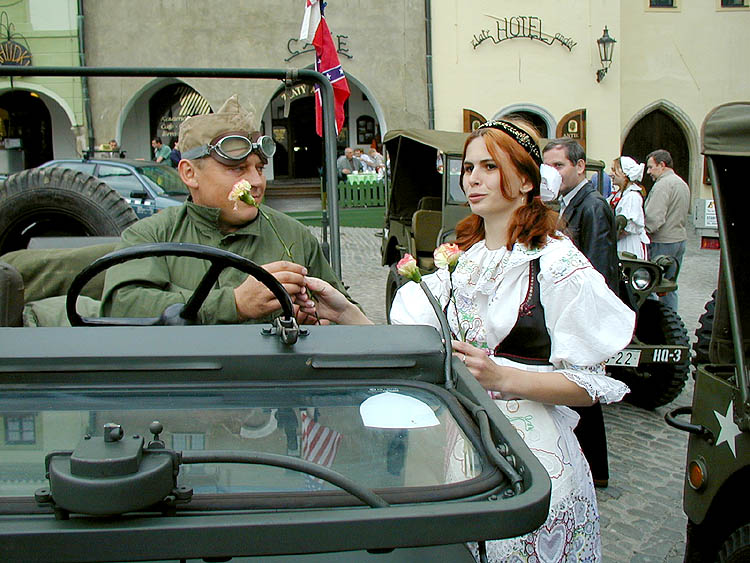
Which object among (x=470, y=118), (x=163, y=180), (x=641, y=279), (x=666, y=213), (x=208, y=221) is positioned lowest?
(x=641, y=279)

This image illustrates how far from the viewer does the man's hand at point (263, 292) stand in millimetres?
2016

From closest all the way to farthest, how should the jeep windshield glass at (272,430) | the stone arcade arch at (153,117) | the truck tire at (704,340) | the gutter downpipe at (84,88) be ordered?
the jeep windshield glass at (272,430) → the truck tire at (704,340) → the gutter downpipe at (84,88) → the stone arcade arch at (153,117)

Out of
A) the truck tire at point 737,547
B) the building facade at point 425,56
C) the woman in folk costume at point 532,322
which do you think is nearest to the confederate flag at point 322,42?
the woman in folk costume at point 532,322

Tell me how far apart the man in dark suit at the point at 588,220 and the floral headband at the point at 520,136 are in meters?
2.05

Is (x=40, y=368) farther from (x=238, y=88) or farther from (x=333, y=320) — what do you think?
(x=238, y=88)

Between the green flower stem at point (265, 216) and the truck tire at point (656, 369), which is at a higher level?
the green flower stem at point (265, 216)

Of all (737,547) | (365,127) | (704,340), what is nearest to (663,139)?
(365,127)

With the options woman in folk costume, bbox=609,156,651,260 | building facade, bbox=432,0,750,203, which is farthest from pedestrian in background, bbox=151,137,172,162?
woman in folk costume, bbox=609,156,651,260

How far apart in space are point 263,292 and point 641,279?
427 centimetres

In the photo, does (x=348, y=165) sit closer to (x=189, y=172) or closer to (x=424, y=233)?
(x=424, y=233)

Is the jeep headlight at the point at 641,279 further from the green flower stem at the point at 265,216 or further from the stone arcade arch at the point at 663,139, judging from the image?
the stone arcade arch at the point at 663,139

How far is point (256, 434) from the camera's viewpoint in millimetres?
1302

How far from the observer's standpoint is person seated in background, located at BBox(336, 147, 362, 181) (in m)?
19.0

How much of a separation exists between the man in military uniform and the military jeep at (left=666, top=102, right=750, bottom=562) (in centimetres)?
134
